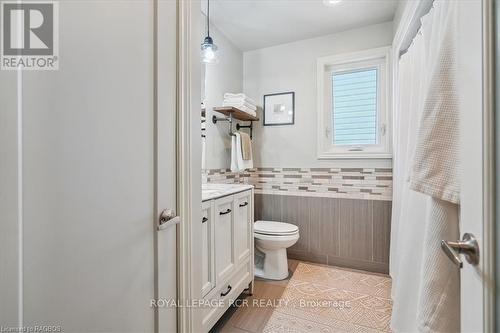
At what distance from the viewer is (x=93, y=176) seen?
1.86 ft

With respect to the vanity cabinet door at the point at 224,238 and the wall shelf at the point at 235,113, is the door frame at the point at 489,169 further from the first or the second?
the wall shelf at the point at 235,113

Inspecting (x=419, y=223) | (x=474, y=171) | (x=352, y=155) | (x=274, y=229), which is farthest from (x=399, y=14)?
(x=274, y=229)

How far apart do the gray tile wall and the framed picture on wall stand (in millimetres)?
845

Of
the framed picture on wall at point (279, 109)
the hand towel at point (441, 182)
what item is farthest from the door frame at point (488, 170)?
the framed picture on wall at point (279, 109)

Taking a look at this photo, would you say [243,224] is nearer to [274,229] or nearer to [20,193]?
[274,229]

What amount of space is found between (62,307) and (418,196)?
1.41 metres

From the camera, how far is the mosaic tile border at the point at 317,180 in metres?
2.27

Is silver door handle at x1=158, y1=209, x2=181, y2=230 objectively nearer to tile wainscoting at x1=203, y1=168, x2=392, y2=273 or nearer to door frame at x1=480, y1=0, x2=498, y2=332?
door frame at x1=480, y1=0, x2=498, y2=332

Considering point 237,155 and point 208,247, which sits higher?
point 237,155

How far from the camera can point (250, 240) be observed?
189 centimetres

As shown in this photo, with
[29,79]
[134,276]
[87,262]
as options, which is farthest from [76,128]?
[134,276]

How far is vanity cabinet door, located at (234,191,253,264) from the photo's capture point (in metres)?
1.68

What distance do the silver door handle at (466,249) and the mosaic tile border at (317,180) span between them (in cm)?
179

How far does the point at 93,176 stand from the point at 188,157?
0.33 metres
